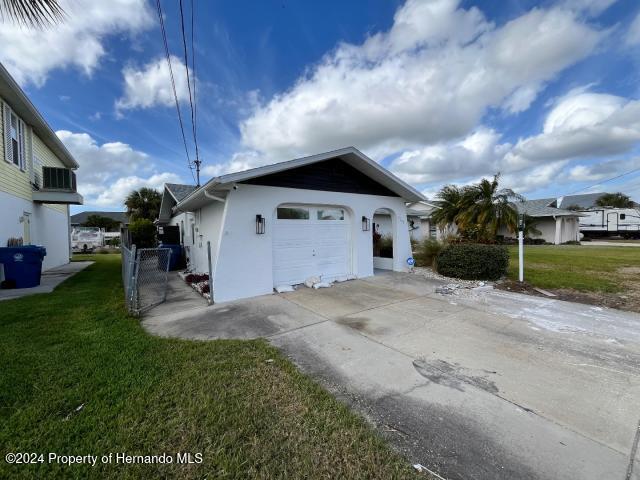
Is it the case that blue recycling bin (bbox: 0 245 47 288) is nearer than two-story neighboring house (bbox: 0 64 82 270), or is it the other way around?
blue recycling bin (bbox: 0 245 47 288)

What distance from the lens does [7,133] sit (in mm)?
9109

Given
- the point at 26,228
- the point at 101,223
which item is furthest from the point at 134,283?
the point at 101,223

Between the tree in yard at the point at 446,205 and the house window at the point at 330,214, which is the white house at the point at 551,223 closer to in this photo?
the tree in yard at the point at 446,205

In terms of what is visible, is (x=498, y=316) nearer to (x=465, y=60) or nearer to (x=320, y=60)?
(x=465, y=60)

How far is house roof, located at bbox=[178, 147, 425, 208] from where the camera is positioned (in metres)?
6.67

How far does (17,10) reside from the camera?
355cm

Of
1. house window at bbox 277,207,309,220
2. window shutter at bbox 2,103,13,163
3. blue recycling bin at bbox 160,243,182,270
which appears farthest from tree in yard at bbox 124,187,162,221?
house window at bbox 277,207,309,220

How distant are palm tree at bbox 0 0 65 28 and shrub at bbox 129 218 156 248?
1707cm

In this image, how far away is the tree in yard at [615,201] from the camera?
4603cm

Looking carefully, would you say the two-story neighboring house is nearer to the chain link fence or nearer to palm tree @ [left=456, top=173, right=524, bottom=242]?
the chain link fence

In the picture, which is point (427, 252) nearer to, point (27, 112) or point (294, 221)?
point (294, 221)

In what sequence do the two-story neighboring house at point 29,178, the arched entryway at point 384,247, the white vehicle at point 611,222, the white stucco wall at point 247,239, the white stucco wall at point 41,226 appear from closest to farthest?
1. the white stucco wall at point 247,239
2. the white stucco wall at point 41,226
3. the two-story neighboring house at point 29,178
4. the arched entryway at point 384,247
5. the white vehicle at point 611,222

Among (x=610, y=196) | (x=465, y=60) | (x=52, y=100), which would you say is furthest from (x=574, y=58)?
(x=610, y=196)

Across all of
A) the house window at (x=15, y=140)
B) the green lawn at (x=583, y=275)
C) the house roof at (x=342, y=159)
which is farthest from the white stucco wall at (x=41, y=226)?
the green lawn at (x=583, y=275)
